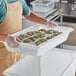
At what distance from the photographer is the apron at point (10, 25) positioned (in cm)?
162

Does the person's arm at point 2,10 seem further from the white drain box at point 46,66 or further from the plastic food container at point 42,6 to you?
the plastic food container at point 42,6

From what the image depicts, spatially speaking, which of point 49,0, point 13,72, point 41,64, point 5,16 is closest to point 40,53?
point 41,64

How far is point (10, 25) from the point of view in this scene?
1.65 m

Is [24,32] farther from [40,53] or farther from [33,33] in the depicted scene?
[40,53]

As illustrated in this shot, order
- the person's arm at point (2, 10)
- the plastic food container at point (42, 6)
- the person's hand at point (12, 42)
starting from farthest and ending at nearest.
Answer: the plastic food container at point (42, 6) < the person's arm at point (2, 10) < the person's hand at point (12, 42)

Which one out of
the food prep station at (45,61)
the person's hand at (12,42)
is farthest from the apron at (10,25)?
the person's hand at (12,42)

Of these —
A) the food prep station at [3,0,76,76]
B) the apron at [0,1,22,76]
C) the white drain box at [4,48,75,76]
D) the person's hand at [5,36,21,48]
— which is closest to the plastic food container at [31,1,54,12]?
the apron at [0,1,22,76]

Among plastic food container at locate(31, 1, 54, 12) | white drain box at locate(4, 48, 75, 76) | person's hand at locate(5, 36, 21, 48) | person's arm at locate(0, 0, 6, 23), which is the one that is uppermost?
person's arm at locate(0, 0, 6, 23)

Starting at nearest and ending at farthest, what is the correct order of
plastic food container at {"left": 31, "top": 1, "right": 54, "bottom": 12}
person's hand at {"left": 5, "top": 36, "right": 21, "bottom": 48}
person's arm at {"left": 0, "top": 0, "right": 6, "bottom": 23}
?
Result: person's hand at {"left": 5, "top": 36, "right": 21, "bottom": 48} → person's arm at {"left": 0, "top": 0, "right": 6, "bottom": 23} → plastic food container at {"left": 31, "top": 1, "right": 54, "bottom": 12}

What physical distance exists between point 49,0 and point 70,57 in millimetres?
1344

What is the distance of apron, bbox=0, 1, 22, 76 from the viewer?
1.62m

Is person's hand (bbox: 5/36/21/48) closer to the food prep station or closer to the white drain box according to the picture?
the food prep station

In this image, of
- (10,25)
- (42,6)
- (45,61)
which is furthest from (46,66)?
(42,6)

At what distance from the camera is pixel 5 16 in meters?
1.60
